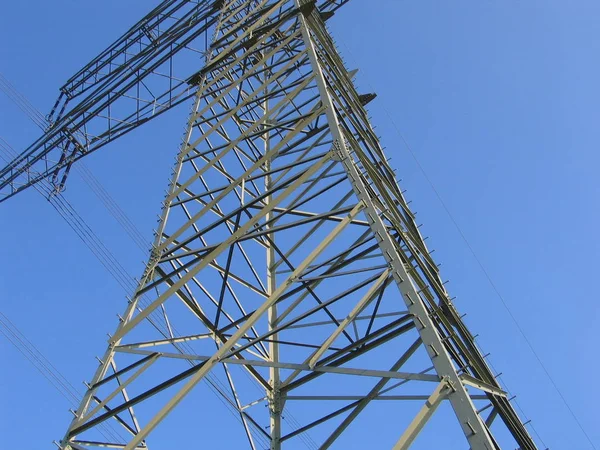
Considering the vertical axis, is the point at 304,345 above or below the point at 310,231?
below

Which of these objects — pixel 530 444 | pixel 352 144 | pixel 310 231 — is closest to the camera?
pixel 530 444

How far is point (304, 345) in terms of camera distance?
22.8 feet

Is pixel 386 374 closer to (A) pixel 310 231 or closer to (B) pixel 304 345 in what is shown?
(B) pixel 304 345

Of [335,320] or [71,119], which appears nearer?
[335,320]

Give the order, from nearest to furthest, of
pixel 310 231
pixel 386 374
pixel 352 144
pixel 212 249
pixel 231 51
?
pixel 386 374, pixel 212 249, pixel 352 144, pixel 310 231, pixel 231 51

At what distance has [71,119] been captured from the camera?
15.9 metres

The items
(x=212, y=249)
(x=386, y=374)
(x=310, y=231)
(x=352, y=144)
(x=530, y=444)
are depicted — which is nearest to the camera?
(x=386, y=374)

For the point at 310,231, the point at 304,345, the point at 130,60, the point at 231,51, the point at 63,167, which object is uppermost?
the point at 130,60

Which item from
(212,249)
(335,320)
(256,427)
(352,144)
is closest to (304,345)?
(335,320)

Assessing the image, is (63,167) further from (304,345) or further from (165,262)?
(304,345)

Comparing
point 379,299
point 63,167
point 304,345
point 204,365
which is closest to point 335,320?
point 304,345

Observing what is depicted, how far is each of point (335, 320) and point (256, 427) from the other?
170cm

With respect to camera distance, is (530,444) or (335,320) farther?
(335,320)

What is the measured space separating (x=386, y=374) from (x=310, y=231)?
4070 mm
